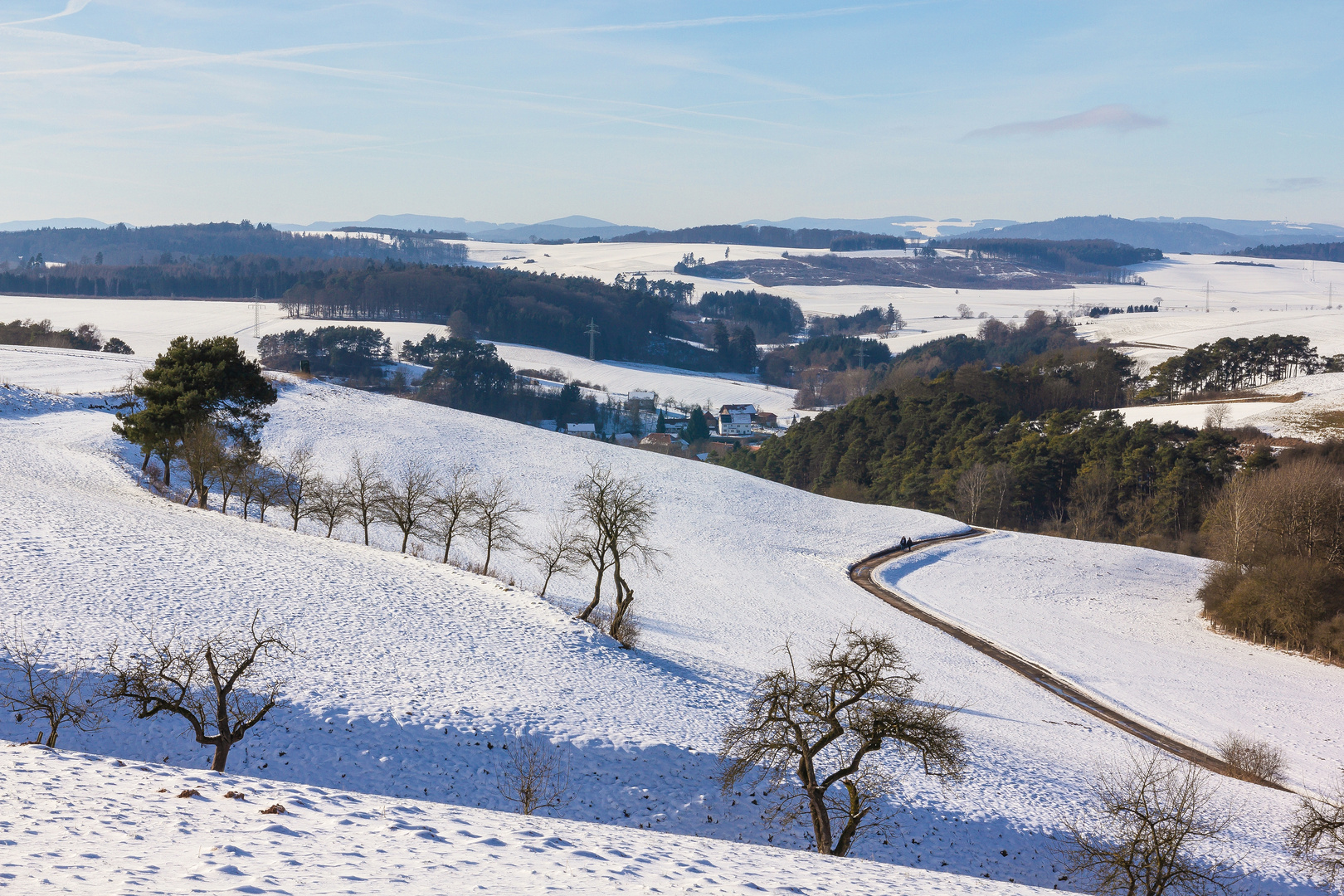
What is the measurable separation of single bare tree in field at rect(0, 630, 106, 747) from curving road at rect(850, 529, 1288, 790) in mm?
26688

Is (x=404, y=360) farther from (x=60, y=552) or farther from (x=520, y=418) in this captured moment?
(x=60, y=552)

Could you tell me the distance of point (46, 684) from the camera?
1611 centimetres

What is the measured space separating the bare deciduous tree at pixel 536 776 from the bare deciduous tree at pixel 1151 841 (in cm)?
900

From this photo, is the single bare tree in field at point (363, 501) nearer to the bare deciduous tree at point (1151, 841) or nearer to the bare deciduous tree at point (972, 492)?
the bare deciduous tree at point (1151, 841)

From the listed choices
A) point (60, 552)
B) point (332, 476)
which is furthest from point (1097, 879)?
point (332, 476)

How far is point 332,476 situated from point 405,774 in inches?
1413

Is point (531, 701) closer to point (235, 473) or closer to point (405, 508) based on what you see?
point (405, 508)

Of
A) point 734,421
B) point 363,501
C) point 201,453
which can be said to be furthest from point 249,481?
point 734,421

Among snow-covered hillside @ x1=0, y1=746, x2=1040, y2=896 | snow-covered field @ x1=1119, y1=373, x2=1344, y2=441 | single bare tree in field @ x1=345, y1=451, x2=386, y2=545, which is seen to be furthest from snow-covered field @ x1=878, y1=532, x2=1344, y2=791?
snow-covered field @ x1=1119, y1=373, x2=1344, y2=441

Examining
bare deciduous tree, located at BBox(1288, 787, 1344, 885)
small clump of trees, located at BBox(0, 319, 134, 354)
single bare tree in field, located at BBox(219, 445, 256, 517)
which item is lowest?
bare deciduous tree, located at BBox(1288, 787, 1344, 885)

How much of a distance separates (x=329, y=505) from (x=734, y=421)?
91.4 meters

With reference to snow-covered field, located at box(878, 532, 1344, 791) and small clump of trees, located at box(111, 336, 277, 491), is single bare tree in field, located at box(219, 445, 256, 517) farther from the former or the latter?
snow-covered field, located at box(878, 532, 1344, 791)

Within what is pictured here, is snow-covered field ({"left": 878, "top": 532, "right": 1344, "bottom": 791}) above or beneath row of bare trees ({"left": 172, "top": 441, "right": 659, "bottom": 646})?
beneath

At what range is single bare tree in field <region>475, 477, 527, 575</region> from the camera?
34.9m
